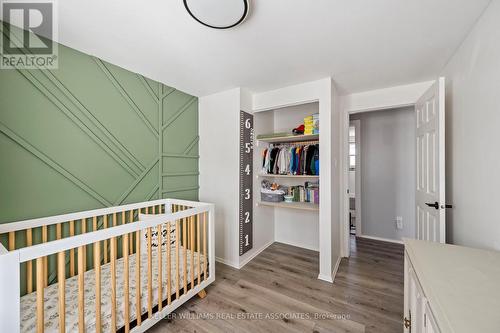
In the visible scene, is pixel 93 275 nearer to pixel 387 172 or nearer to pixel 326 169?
pixel 326 169

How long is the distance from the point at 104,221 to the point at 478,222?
2.79 meters

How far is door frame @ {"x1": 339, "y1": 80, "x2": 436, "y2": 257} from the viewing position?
92.9 inches

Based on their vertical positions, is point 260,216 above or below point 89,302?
above

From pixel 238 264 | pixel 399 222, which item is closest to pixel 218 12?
pixel 238 264

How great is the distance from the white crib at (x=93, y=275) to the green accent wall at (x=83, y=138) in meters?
0.15

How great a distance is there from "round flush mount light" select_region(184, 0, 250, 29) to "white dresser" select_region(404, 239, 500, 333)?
5.20 ft

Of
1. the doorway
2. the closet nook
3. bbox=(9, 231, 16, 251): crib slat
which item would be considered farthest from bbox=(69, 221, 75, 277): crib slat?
the doorway

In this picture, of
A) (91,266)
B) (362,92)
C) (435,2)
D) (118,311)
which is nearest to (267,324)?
(118,311)

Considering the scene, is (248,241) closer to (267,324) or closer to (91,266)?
(267,324)

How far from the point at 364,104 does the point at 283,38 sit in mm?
1612

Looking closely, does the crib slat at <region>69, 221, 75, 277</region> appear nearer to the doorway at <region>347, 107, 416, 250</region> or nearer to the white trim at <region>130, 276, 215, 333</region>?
the white trim at <region>130, 276, 215, 333</region>

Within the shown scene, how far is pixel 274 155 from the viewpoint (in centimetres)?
296

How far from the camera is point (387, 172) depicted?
3.24m

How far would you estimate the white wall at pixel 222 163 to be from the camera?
2.50 metres
